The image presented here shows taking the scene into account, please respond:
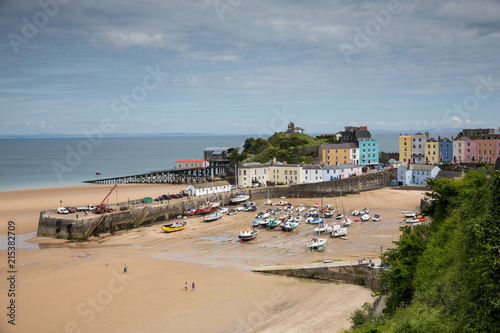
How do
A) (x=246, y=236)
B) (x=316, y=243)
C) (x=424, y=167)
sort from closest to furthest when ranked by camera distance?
(x=316, y=243)
(x=246, y=236)
(x=424, y=167)

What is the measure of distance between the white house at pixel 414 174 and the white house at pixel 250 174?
70.3ft

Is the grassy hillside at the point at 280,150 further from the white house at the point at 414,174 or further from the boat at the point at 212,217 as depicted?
the boat at the point at 212,217

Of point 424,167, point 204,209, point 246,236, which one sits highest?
point 424,167

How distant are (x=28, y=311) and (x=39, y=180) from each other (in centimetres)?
6613

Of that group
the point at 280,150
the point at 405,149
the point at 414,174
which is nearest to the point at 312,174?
the point at 280,150

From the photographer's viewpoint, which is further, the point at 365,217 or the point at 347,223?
the point at 365,217

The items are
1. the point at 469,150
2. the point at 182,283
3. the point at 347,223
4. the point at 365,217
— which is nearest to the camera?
the point at 182,283

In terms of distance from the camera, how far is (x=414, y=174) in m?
63.7

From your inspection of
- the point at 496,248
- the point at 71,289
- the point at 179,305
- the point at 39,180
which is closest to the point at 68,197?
the point at 39,180

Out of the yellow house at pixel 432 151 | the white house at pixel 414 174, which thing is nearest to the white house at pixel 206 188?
the white house at pixel 414 174

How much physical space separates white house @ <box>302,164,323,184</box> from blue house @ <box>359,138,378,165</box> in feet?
54.6

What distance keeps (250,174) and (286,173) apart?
5.51 metres

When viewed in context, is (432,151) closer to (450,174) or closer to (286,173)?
(450,174)

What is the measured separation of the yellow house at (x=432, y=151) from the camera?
72.2 metres
